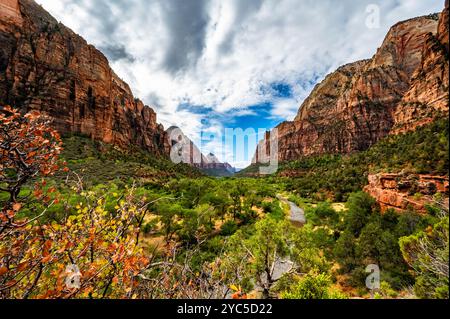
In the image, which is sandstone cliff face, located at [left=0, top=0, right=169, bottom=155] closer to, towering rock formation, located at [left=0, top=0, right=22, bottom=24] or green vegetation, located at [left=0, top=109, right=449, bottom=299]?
towering rock formation, located at [left=0, top=0, right=22, bottom=24]

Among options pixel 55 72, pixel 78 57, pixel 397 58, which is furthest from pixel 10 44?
pixel 397 58

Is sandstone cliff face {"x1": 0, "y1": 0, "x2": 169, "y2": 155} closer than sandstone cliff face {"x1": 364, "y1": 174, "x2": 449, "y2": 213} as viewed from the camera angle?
No

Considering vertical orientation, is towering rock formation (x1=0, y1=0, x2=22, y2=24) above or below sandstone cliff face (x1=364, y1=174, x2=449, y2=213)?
above

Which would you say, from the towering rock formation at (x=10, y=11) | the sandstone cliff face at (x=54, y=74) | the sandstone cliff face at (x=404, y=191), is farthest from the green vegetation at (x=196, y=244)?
the towering rock formation at (x=10, y=11)

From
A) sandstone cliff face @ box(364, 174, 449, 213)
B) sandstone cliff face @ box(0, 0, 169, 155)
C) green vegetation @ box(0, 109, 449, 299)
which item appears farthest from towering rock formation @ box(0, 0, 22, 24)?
sandstone cliff face @ box(364, 174, 449, 213)

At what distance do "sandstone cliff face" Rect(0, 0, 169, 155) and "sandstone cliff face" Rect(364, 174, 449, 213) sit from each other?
56.3 metres

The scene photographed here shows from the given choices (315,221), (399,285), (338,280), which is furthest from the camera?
(315,221)

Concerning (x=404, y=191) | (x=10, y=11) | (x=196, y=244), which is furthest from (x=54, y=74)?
(x=404, y=191)

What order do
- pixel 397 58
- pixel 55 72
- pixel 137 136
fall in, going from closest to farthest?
pixel 55 72
pixel 397 58
pixel 137 136

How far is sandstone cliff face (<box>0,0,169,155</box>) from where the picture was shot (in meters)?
44.8

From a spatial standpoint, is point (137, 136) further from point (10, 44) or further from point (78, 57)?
point (10, 44)

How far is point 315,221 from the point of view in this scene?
20.8m

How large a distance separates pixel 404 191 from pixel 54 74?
7563 cm
